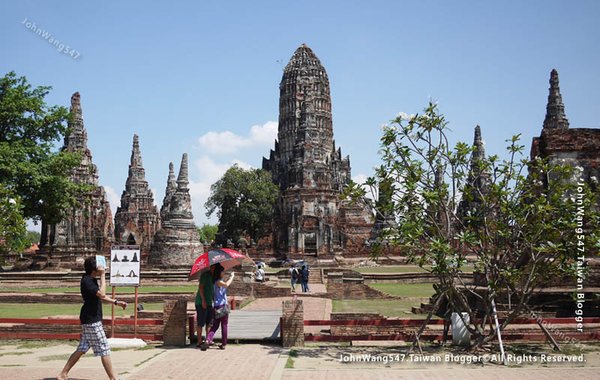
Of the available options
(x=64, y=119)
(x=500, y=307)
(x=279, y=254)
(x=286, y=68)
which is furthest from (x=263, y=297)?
(x=286, y=68)

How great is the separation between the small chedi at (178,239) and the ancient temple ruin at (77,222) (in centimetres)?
508

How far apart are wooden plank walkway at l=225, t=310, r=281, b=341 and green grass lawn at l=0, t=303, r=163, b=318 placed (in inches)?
163

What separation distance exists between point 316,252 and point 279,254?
15.3 feet

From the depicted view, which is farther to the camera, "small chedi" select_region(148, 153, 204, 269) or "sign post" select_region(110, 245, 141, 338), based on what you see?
"small chedi" select_region(148, 153, 204, 269)

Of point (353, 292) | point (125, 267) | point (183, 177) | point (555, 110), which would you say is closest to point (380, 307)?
point (353, 292)

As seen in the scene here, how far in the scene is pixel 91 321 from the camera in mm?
7750

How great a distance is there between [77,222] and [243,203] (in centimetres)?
2445

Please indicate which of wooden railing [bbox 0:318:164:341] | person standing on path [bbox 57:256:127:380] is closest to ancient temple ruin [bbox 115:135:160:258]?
wooden railing [bbox 0:318:164:341]

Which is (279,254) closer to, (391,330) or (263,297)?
(263,297)

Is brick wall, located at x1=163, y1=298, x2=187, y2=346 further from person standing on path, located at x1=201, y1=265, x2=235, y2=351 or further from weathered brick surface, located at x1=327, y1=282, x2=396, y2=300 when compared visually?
weathered brick surface, located at x1=327, y1=282, x2=396, y2=300

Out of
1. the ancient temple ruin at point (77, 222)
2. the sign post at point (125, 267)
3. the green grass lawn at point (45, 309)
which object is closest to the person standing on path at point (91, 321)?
the sign post at point (125, 267)

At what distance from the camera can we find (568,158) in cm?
1587

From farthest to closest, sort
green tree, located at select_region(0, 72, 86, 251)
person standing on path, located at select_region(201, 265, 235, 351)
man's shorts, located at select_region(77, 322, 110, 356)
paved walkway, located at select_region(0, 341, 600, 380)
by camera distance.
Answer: green tree, located at select_region(0, 72, 86, 251) → person standing on path, located at select_region(201, 265, 235, 351) → paved walkway, located at select_region(0, 341, 600, 380) → man's shorts, located at select_region(77, 322, 110, 356)

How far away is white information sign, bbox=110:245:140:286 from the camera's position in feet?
37.6
